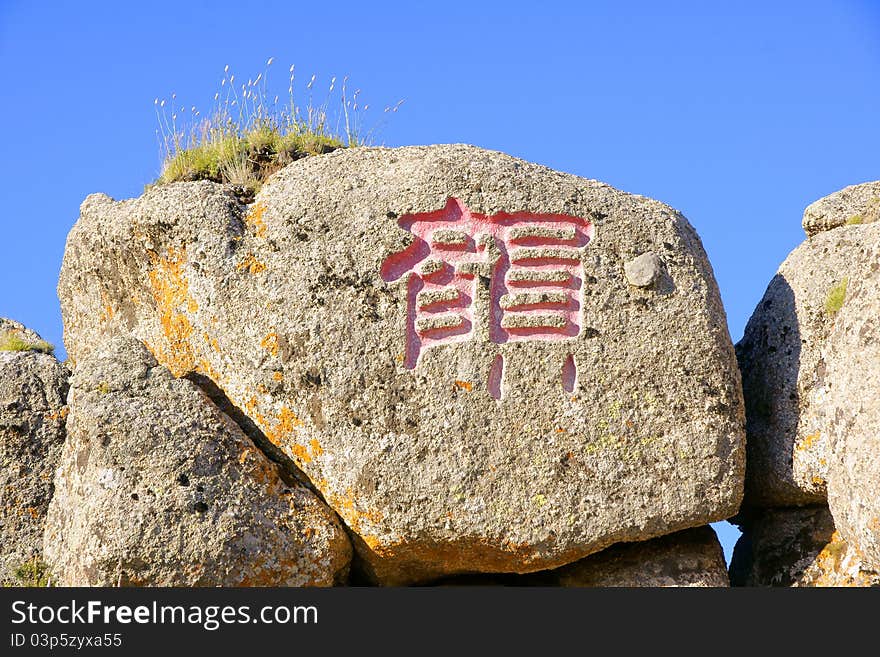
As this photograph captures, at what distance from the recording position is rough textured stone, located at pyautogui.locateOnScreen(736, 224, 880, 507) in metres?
6.83

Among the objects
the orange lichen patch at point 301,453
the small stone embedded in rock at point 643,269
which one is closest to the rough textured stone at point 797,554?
the small stone embedded in rock at point 643,269

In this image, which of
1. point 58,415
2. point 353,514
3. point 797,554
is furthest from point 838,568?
point 58,415

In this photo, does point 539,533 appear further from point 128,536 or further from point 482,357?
point 128,536

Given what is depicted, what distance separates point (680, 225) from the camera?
280 inches

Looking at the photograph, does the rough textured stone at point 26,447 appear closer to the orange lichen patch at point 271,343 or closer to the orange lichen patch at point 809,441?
the orange lichen patch at point 271,343

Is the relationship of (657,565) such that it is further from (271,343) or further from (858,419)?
(271,343)

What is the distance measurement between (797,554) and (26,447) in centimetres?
471

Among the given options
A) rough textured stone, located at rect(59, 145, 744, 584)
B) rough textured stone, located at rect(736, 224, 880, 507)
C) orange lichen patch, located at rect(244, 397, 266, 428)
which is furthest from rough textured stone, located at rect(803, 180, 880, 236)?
orange lichen patch, located at rect(244, 397, 266, 428)

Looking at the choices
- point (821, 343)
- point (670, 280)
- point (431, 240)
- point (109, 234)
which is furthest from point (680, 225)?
point (109, 234)

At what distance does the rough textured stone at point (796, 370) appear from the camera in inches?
269

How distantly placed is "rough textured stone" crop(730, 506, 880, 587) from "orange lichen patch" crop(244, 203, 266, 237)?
3.56m

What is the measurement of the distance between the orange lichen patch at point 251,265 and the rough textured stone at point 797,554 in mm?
3464

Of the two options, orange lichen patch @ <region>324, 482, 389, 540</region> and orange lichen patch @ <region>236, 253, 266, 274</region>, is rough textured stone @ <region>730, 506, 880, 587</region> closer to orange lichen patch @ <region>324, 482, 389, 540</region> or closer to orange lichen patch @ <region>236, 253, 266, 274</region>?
orange lichen patch @ <region>324, 482, 389, 540</region>

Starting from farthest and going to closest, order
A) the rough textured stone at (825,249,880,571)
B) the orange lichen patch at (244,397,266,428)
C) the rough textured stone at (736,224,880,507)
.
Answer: the rough textured stone at (736,224,880,507) < the orange lichen patch at (244,397,266,428) < the rough textured stone at (825,249,880,571)
